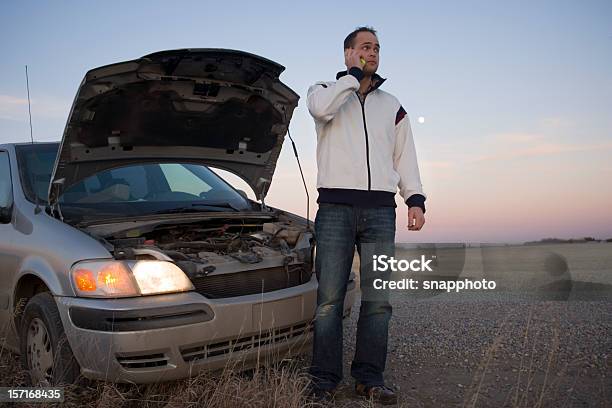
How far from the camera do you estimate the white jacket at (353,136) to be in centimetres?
326

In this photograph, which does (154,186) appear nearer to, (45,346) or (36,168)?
(36,168)

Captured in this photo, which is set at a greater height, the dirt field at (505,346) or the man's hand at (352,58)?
the man's hand at (352,58)

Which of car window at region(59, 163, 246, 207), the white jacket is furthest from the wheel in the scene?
the white jacket

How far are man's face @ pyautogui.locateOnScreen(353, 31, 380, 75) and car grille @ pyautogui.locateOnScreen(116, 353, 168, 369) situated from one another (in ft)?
6.58

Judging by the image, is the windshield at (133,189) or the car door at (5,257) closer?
the car door at (5,257)

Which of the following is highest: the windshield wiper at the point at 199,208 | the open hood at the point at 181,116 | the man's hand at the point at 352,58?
the man's hand at the point at 352,58

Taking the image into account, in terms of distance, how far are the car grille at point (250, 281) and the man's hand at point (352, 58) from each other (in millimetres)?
1319

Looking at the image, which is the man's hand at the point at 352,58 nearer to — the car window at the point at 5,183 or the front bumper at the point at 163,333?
the front bumper at the point at 163,333

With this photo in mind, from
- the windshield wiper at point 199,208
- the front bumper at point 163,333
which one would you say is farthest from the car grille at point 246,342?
the windshield wiper at point 199,208

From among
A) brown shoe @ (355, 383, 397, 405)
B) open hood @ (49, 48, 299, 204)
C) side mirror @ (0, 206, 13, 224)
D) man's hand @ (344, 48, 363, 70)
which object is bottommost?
brown shoe @ (355, 383, 397, 405)

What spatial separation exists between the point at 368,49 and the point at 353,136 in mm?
529

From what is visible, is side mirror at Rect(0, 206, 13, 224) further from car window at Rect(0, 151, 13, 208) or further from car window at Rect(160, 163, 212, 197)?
car window at Rect(160, 163, 212, 197)

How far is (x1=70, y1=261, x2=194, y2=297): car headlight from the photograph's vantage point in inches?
119

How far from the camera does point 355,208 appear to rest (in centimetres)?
337
